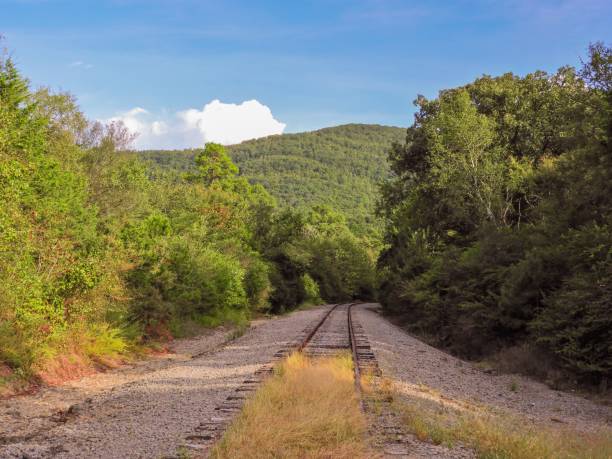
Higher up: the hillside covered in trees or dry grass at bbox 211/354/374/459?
the hillside covered in trees

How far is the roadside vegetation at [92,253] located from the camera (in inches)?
453

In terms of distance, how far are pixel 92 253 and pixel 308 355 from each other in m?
6.99

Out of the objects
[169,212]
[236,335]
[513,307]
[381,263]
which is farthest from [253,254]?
[513,307]

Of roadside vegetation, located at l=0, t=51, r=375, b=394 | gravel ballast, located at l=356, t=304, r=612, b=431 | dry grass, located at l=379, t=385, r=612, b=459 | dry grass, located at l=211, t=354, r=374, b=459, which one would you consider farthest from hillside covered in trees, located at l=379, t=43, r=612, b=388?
roadside vegetation, located at l=0, t=51, r=375, b=394

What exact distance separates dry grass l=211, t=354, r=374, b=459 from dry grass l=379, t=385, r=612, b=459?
2.97 feet

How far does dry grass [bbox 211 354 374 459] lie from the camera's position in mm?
5871

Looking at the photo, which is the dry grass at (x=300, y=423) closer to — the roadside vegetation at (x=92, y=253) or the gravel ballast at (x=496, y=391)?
the gravel ballast at (x=496, y=391)

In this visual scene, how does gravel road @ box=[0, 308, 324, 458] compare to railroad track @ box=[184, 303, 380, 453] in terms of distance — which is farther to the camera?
railroad track @ box=[184, 303, 380, 453]

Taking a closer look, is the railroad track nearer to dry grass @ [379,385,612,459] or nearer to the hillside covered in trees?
dry grass @ [379,385,612,459]

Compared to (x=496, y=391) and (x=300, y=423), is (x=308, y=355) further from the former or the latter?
(x=300, y=423)

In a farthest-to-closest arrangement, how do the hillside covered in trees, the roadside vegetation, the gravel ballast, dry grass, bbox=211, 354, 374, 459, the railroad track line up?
1. the hillside covered in trees
2. the roadside vegetation
3. the gravel ballast
4. the railroad track
5. dry grass, bbox=211, 354, 374, 459

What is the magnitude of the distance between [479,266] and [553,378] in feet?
25.1

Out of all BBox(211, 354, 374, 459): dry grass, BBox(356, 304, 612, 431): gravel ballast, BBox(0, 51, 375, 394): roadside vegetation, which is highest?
BBox(0, 51, 375, 394): roadside vegetation

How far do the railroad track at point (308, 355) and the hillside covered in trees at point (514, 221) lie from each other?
Answer: 15.7 feet
